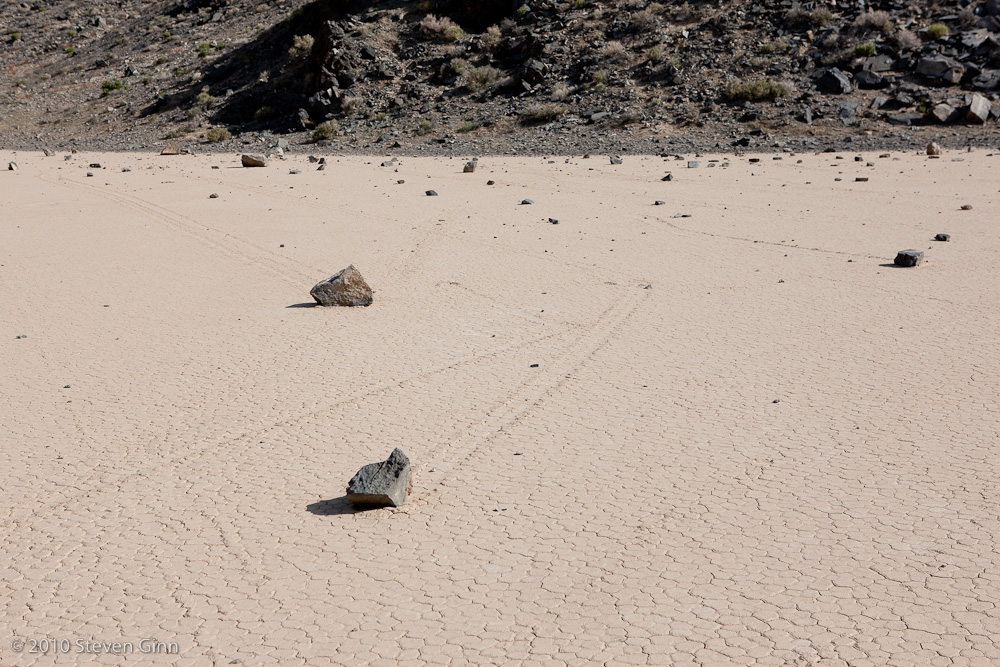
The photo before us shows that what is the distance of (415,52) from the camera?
1358 inches

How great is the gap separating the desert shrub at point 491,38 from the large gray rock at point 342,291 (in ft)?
88.0

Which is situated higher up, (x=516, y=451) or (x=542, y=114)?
(x=516, y=451)

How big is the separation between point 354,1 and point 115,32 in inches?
726

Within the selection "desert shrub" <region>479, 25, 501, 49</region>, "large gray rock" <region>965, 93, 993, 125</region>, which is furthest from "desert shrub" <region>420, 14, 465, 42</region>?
"large gray rock" <region>965, 93, 993, 125</region>

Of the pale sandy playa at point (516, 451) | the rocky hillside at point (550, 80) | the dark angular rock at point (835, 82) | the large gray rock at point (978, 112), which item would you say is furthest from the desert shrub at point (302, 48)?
the pale sandy playa at point (516, 451)

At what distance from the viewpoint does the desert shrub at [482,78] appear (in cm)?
3100

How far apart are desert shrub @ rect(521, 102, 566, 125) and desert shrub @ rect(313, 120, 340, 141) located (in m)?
6.21

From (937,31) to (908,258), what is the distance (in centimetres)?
2086

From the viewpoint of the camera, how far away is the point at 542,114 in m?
27.6

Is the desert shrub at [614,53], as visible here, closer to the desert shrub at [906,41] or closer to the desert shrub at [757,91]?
the desert shrub at [757,91]

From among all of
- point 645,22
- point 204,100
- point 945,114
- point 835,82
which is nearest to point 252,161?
point 204,100

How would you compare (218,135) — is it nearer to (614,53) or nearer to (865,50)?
(614,53)

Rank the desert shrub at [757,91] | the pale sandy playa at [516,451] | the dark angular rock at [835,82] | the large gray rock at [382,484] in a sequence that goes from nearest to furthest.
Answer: the pale sandy playa at [516,451]
the large gray rock at [382,484]
the dark angular rock at [835,82]
the desert shrub at [757,91]

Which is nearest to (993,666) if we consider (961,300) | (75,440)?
(75,440)
